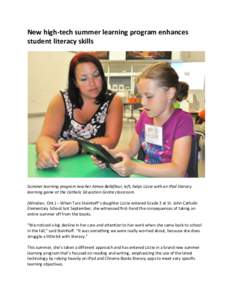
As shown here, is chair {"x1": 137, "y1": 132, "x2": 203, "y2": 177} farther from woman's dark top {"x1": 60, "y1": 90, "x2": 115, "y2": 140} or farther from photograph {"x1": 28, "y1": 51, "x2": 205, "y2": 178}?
woman's dark top {"x1": 60, "y1": 90, "x2": 115, "y2": 140}

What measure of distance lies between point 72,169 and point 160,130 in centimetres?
29

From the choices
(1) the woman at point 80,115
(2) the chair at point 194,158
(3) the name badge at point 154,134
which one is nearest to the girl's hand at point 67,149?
(1) the woman at point 80,115

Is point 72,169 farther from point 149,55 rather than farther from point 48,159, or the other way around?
point 149,55

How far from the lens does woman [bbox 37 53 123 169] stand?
3.04 ft

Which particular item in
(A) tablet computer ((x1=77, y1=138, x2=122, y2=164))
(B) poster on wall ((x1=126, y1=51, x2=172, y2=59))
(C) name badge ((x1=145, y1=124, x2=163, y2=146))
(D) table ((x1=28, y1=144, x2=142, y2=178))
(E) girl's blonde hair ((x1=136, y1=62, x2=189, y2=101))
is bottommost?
(D) table ((x1=28, y1=144, x2=142, y2=178))

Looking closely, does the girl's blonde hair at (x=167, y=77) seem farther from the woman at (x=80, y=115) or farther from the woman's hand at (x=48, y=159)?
the woman's hand at (x=48, y=159)

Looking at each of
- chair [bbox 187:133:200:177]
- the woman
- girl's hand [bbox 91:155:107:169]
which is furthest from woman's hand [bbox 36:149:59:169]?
chair [bbox 187:133:200:177]

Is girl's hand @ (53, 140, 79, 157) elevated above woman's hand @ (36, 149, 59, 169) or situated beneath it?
elevated above

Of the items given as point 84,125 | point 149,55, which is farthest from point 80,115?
point 149,55

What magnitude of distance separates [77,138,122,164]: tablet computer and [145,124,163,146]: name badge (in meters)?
0.11
